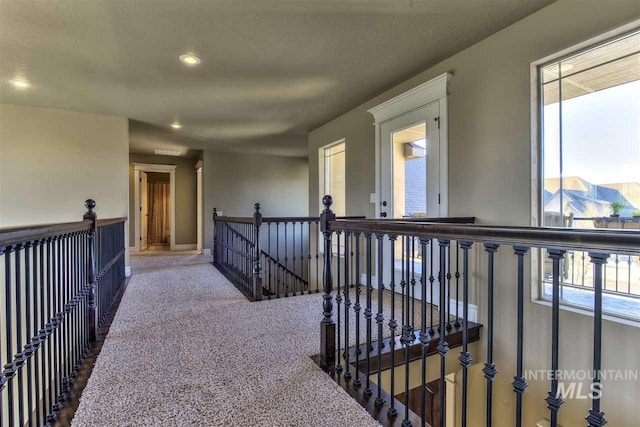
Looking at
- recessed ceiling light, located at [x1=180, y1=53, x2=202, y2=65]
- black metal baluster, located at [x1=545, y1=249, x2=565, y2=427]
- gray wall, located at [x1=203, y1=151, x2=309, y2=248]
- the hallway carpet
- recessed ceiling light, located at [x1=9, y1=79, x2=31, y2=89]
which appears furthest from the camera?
gray wall, located at [x1=203, y1=151, x2=309, y2=248]

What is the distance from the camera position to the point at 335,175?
5031 millimetres

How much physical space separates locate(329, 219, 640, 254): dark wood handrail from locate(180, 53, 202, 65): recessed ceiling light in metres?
2.42

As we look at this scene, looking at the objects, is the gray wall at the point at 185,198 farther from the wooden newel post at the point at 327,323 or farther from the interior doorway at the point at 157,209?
the wooden newel post at the point at 327,323

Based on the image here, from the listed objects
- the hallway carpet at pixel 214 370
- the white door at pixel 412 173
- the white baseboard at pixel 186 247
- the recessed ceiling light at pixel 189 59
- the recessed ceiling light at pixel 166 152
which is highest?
the recessed ceiling light at pixel 189 59

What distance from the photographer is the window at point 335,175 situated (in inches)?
190

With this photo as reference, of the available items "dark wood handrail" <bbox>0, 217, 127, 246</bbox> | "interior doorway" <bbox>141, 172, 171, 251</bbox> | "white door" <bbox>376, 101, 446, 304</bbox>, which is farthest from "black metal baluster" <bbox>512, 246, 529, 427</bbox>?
"interior doorway" <bbox>141, 172, 171, 251</bbox>

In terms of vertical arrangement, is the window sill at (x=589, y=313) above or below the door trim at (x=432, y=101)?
below

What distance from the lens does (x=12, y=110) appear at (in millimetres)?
3965

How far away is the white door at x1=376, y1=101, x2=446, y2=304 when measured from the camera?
3.10 m

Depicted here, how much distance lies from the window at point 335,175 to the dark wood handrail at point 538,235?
3.32m

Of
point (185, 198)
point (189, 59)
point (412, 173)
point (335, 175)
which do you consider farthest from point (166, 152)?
point (412, 173)

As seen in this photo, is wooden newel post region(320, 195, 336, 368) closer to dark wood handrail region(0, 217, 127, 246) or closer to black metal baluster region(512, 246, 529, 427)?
black metal baluster region(512, 246, 529, 427)

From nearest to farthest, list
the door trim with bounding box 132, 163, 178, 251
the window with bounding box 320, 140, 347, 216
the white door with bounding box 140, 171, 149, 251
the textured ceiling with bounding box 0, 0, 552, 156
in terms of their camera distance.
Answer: the textured ceiling with bounding box 0, 0, 552, 156, the window with bounding box 320, 140, 347, 216, the door trim with bounding box 132, 163, 178, 251, the white door with bounding box 140, 171, 149, 251

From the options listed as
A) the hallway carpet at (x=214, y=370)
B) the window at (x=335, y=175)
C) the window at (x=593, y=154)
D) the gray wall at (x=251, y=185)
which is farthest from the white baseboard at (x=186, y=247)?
the window at (x=593, y=154)
